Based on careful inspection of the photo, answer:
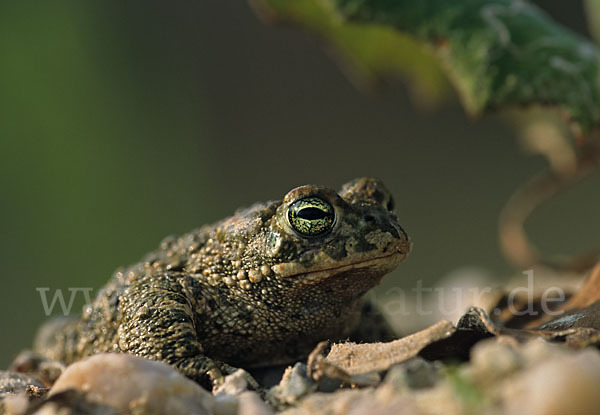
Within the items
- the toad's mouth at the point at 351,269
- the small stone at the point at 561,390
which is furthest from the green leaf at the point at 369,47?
the small stone at the point at 561,390

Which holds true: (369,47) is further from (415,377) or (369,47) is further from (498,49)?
(415,377)

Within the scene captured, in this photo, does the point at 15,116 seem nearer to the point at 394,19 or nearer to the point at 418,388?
the point at 394,19

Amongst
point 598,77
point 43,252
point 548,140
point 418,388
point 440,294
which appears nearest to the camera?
point 418,388

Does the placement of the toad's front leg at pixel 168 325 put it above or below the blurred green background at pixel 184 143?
below

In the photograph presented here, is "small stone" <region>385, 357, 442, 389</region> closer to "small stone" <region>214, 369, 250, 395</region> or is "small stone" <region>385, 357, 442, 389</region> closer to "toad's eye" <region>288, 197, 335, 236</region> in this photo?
"small stone" <region>214, 369, 250, 395</region>

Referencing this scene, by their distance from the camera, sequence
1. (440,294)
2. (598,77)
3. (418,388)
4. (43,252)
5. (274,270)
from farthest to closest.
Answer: (43,252) < (440,294) < (598,77) < (274,270) < (418,388)

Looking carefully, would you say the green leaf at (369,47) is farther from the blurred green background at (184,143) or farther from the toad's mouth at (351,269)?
the blurred green background at (184,143)

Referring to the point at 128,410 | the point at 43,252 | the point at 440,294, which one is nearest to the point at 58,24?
the point at 43,252
